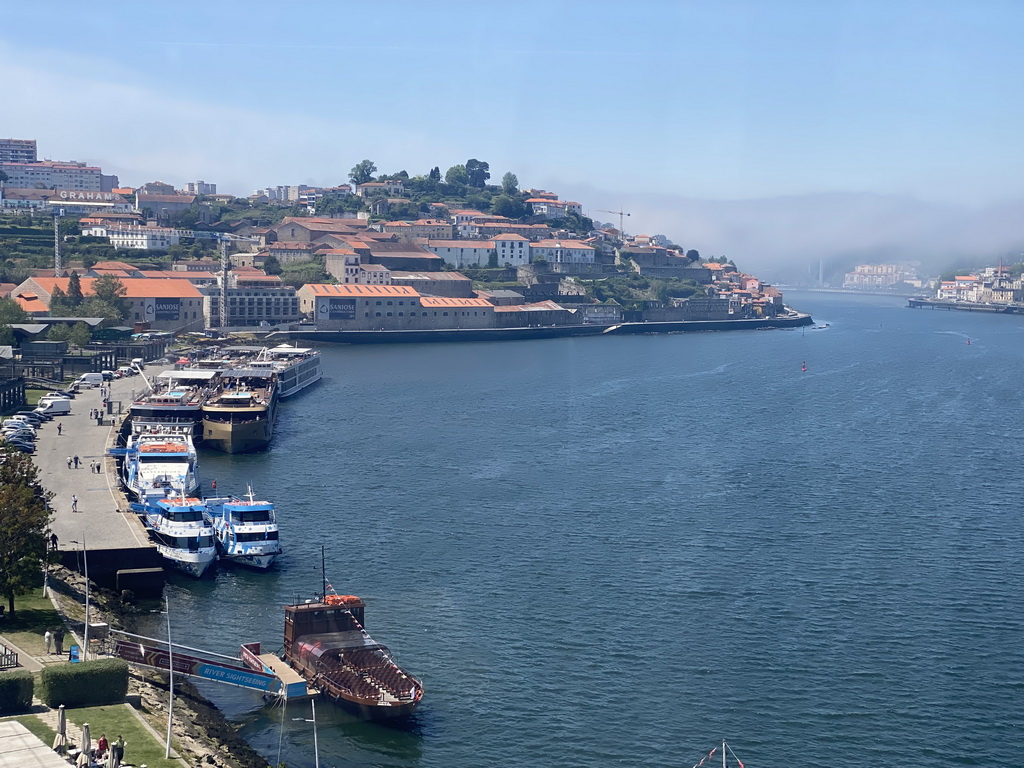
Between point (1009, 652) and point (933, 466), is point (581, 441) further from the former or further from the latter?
point (1009, 652)

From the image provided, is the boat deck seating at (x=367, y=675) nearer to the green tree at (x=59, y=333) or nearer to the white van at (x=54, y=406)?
the white van at (x=54, y=406)

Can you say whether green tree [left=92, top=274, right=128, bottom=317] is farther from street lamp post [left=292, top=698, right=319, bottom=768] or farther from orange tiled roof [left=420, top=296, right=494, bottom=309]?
street lamp post [left=292, top=698, right=319, bottom=768]

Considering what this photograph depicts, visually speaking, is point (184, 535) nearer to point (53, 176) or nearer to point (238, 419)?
point (238, 419)

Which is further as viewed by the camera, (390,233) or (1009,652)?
(390,233)

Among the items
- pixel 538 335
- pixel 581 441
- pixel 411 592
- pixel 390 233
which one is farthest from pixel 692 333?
pixel 411 592

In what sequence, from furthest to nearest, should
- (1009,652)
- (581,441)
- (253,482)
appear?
1. (581,441)
2. (253,482)
3. (1009,652)

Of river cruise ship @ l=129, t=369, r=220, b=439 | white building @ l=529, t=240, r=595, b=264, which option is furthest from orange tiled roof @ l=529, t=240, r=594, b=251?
river cruise ship @ l=129, t=369, r=220, b=439
